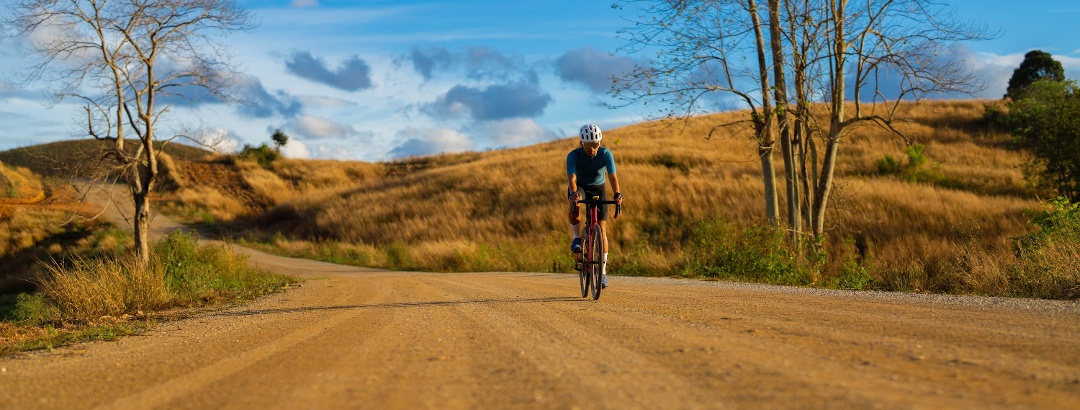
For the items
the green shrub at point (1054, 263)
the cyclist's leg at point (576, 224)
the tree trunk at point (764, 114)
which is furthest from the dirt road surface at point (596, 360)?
the tree trunk at point (764, 114)

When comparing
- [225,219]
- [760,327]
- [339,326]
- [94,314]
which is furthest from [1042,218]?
[225,219]

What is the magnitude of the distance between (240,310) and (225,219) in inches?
1707

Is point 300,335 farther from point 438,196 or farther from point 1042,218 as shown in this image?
point 438,196

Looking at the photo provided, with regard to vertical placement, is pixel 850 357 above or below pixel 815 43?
below

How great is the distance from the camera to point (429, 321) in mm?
7660

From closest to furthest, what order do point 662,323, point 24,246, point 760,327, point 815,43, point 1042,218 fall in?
point 760,327 < point 662,323 < point 1042,218 < point 815,43 < point 24,246

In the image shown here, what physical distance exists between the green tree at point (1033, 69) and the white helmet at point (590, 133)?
199ft

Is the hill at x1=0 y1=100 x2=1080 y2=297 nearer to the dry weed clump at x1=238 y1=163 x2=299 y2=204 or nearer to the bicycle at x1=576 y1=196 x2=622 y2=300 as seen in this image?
the dry weed clump at x1=238 y1=163 x2=299 y2=204

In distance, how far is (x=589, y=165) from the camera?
30.9 feet

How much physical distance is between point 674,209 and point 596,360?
26320 millimetres

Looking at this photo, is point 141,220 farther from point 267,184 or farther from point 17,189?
point 267,184

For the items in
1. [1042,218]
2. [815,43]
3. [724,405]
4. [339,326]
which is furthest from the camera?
[815,43]

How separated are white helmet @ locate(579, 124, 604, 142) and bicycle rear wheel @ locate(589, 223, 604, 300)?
3.49 feet

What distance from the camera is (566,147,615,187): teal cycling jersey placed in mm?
9352
